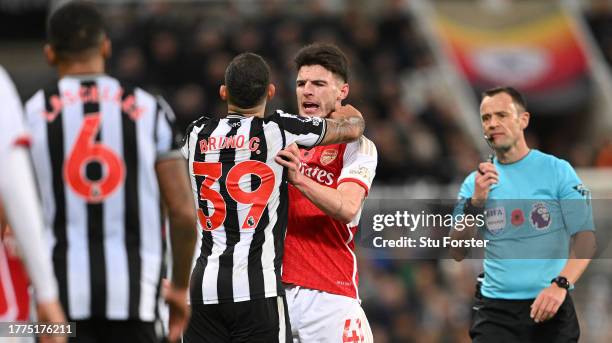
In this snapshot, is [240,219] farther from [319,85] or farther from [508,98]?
[508,98]

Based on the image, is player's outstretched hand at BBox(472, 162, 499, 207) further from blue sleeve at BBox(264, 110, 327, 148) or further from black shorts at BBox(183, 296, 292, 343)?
black shorts at BBox(183, 296, 292, 343)

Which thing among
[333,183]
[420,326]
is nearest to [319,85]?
[333,183]

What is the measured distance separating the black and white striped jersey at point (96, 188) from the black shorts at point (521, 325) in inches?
101

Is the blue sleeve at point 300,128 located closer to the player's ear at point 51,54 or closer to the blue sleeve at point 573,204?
the player's ear at point 51,54

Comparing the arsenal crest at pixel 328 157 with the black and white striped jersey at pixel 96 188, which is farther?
the arsenal crest at pixel 328 157

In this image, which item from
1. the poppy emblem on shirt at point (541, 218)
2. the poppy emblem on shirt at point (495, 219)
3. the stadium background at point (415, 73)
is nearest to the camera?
the poppy emblem on shirt at point (541, 218)

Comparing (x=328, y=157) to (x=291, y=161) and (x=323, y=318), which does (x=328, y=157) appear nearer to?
(x=291, y=161)

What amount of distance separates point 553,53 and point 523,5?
3.23 feet

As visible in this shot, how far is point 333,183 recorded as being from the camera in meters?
6.11

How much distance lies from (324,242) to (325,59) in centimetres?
100

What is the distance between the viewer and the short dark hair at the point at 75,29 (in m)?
4.62

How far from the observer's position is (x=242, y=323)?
5.39 metres

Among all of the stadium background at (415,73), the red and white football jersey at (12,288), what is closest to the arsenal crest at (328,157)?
the red and white football jersey at (12,288)

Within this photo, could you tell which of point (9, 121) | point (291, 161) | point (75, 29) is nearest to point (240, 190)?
point (291, 161)
